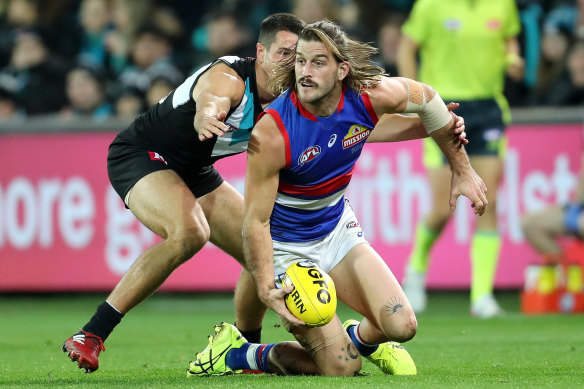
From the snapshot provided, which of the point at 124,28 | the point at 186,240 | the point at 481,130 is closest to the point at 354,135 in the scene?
the point at 186,240

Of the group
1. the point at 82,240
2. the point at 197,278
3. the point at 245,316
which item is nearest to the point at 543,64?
the point at 197,278

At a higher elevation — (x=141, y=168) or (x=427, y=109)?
(x=427, y=109)

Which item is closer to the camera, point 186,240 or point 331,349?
point 331,349

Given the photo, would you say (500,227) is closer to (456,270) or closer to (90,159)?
(456,270)

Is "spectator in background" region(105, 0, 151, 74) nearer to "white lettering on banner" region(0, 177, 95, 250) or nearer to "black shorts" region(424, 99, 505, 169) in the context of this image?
"white lettering on banner" region(0, 177, 95, 250)

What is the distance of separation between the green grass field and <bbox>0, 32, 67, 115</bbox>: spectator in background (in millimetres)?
2629

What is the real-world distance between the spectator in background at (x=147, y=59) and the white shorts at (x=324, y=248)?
6768mm

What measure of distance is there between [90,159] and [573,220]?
4.86 meters

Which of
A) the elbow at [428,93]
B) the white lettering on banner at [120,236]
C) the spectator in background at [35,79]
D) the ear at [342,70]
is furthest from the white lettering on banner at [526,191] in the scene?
the spectator in background at [35,79]

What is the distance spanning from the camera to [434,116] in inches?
243

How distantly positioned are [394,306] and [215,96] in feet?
4.76

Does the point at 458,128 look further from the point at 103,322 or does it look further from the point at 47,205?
the point at 47,205

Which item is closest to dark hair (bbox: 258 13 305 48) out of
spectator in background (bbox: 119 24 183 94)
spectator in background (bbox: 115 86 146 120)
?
spectator in background (bbox: 115 86 146 120)

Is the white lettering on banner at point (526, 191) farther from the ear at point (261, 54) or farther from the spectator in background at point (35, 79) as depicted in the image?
the spectator in background at point (35, 79)
